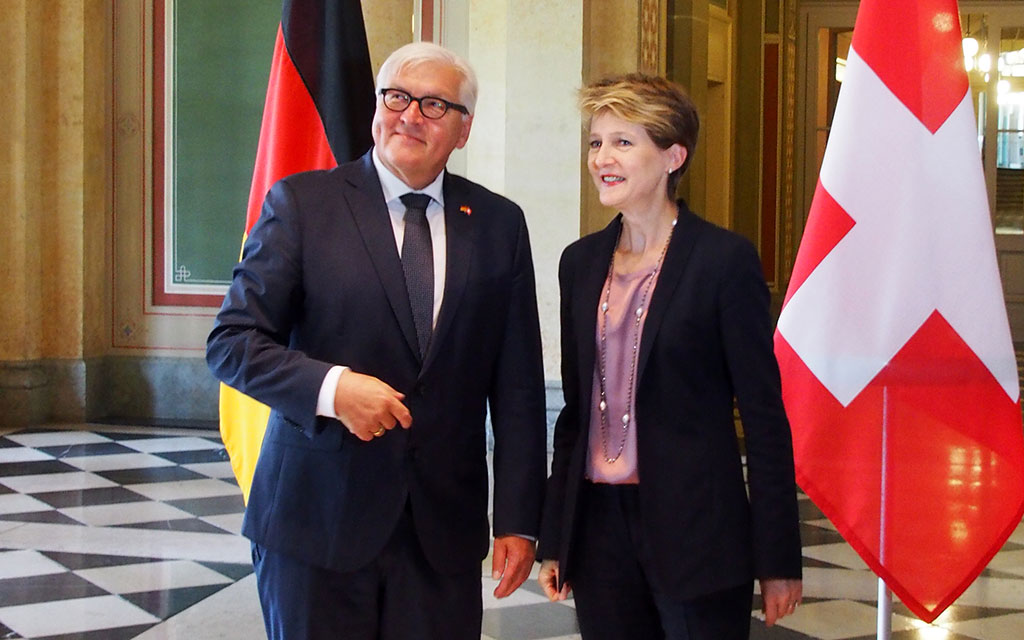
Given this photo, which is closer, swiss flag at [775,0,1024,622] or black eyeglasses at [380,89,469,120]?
black eyeglasses at [380,89,469,120]

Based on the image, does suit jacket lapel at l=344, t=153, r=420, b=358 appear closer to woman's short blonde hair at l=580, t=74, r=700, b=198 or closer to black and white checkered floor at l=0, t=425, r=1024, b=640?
woman's short blonde hair at l=580, t=74, r=700, b=198

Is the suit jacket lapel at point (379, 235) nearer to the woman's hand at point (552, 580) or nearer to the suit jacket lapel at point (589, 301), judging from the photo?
the suit jacket lapel at point (589, 301)

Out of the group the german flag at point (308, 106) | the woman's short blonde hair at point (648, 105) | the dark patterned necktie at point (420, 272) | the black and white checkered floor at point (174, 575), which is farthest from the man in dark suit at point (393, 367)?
the black and white checkered floor at point (174, 575)

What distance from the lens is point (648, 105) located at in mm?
2094

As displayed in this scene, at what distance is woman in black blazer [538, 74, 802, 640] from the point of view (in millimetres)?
2066

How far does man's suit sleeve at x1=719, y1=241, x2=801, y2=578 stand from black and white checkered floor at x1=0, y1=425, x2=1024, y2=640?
1.82 m

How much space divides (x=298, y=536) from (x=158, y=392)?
683 centimetres

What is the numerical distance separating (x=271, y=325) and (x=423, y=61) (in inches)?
19.1

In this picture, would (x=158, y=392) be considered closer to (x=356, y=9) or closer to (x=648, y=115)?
(x=356, y=9)

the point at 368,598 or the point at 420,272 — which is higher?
the point at 420,272

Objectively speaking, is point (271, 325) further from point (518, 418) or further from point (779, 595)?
point (779, 595)

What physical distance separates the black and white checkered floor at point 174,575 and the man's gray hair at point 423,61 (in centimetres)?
214

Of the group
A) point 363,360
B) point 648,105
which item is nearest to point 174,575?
point 363,360

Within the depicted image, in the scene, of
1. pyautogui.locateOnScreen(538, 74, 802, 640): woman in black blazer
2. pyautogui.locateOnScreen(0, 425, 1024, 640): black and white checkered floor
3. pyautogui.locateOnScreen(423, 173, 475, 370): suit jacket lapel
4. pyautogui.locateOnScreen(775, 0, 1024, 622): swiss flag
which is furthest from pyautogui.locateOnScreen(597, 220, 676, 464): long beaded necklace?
pyautogui.locateOnScreen(0, 425, 1024, 640): black and white checkered floor
